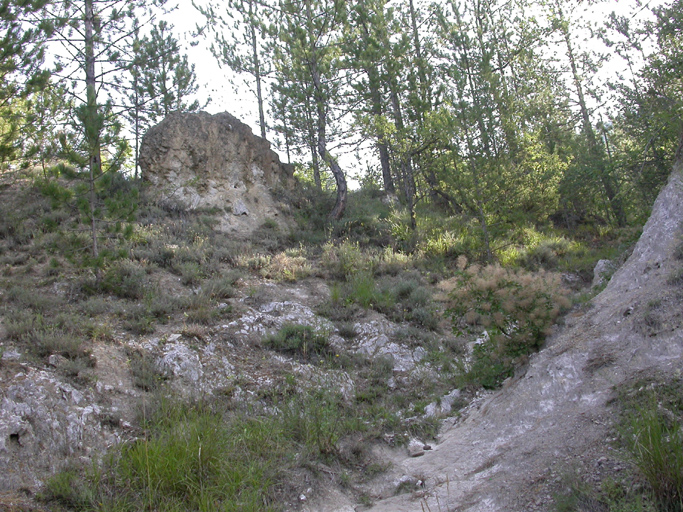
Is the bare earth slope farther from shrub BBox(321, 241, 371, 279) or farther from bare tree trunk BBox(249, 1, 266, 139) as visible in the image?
bare tree trunk BBox(249, 1, 266, 139)

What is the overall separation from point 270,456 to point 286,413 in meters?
0.88

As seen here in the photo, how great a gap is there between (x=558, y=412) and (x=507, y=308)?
1.61 metres

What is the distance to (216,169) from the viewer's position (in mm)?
13695

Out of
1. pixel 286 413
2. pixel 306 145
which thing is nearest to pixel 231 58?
pixel 306 145

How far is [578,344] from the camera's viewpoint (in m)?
5.00

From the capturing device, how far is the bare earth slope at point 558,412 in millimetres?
3326

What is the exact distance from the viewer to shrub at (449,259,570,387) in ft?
18.5

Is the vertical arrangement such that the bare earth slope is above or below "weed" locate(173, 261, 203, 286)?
below

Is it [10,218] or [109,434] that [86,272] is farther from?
[109,434]

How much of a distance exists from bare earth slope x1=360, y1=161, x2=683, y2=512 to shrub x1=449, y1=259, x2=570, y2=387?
0.93ft

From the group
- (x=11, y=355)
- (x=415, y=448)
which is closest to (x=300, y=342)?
(x=415, y=448)

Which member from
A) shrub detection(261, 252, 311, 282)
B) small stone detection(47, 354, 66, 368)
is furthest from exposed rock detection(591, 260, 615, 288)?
small stone detection(47, 354, 66, 368)

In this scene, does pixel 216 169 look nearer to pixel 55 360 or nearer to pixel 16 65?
pixel 16 65

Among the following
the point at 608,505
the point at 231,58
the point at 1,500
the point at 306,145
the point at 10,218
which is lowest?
the point at 608,505
